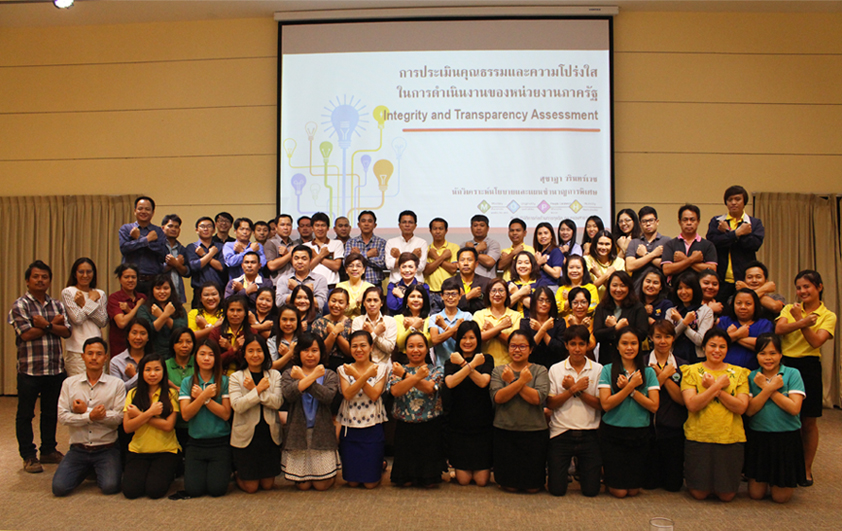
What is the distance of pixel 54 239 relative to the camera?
6.41m

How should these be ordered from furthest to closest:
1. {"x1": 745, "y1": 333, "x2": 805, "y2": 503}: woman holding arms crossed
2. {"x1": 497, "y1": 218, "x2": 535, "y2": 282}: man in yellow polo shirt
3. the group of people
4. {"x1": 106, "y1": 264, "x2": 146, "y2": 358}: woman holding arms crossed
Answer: {"x1": 497, "y1": 218, "x2": 535, "y2": 282}: man in yellow polo shirt → {"x1": 106, "y1": 264, "x2": 146, "y2": 358}: woman holding arms crossed → the group of people → {"x1": 745, "y1": 333, "x2": 805, "y2": 503}: woman holding arms crossed

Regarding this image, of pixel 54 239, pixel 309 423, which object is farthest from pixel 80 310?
pixel 54 239

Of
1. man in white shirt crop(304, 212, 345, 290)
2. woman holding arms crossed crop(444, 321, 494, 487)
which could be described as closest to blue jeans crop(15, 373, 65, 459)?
man in white shirt crop(304, 212, 345, 290)

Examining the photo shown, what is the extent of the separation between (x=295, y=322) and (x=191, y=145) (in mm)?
3406

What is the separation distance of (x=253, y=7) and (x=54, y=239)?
10.3 feet

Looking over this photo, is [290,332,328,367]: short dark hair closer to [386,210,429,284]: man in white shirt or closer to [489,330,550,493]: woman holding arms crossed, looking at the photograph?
[489,330,550,493]: woman holding arms crossed

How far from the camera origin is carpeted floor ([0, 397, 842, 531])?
296cm

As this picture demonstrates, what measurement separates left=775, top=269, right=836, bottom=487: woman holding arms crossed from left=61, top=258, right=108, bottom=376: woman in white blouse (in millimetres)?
4308

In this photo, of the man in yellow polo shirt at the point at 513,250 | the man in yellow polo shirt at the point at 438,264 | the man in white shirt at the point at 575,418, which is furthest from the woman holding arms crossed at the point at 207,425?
the man in yellow polo shirt at the point at 513,250

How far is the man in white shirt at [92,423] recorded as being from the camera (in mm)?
3398

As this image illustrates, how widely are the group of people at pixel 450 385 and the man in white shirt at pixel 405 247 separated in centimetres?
65

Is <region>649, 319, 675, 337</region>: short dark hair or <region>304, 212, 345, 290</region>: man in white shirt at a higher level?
<region>304, 212, 345, 290</region>: man in white shirt

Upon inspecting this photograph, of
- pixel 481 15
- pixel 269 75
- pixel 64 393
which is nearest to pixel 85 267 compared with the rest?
pixel 64 393

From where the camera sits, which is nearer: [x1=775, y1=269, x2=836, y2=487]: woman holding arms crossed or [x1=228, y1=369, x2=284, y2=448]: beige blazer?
[x1=228, y1=369, x2=284, y2=448]: beige blazer
